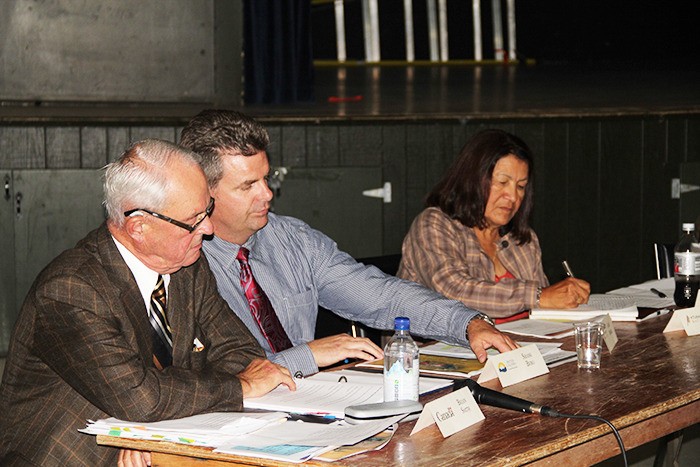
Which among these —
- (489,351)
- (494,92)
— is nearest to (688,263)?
(489,351)

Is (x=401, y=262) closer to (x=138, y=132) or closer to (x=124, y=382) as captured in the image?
(x=124, y=382)

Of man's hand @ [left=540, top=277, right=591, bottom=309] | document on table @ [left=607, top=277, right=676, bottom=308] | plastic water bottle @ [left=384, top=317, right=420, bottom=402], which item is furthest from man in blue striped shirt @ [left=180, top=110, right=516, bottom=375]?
document on table @ [left=607, top=277, right=676, bottom=308]

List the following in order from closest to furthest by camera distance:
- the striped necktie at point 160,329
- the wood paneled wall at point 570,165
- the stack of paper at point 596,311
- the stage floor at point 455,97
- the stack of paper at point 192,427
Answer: the stack of paper at point 192,427 → the striped necktie at point 160,329 → the stack of paper at point 596,311 → the wood paneled wall at point 570,165 → the stage floor at point 455,97

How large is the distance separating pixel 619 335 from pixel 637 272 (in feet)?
11.5

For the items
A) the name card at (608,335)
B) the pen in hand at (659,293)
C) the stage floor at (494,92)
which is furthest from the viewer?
the stage floor at (494,92)

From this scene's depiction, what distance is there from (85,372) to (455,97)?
597cm

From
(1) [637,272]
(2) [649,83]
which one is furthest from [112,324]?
(2) [649,83]

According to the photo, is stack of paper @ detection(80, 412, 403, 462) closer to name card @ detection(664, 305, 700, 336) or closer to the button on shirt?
the button on shirt

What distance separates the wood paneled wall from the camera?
5.87 meters

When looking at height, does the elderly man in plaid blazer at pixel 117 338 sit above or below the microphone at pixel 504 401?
above

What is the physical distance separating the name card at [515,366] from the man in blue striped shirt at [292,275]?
0.15 m

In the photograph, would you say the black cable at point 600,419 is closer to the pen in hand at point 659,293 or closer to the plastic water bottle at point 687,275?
the plastic water bottle at point 687,275

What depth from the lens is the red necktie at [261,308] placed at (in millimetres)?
3076

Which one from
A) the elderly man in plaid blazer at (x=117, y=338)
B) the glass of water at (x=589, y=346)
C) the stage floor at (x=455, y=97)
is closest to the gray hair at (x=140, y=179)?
the elderly man in plaid blazer at (x=117, y=338)
